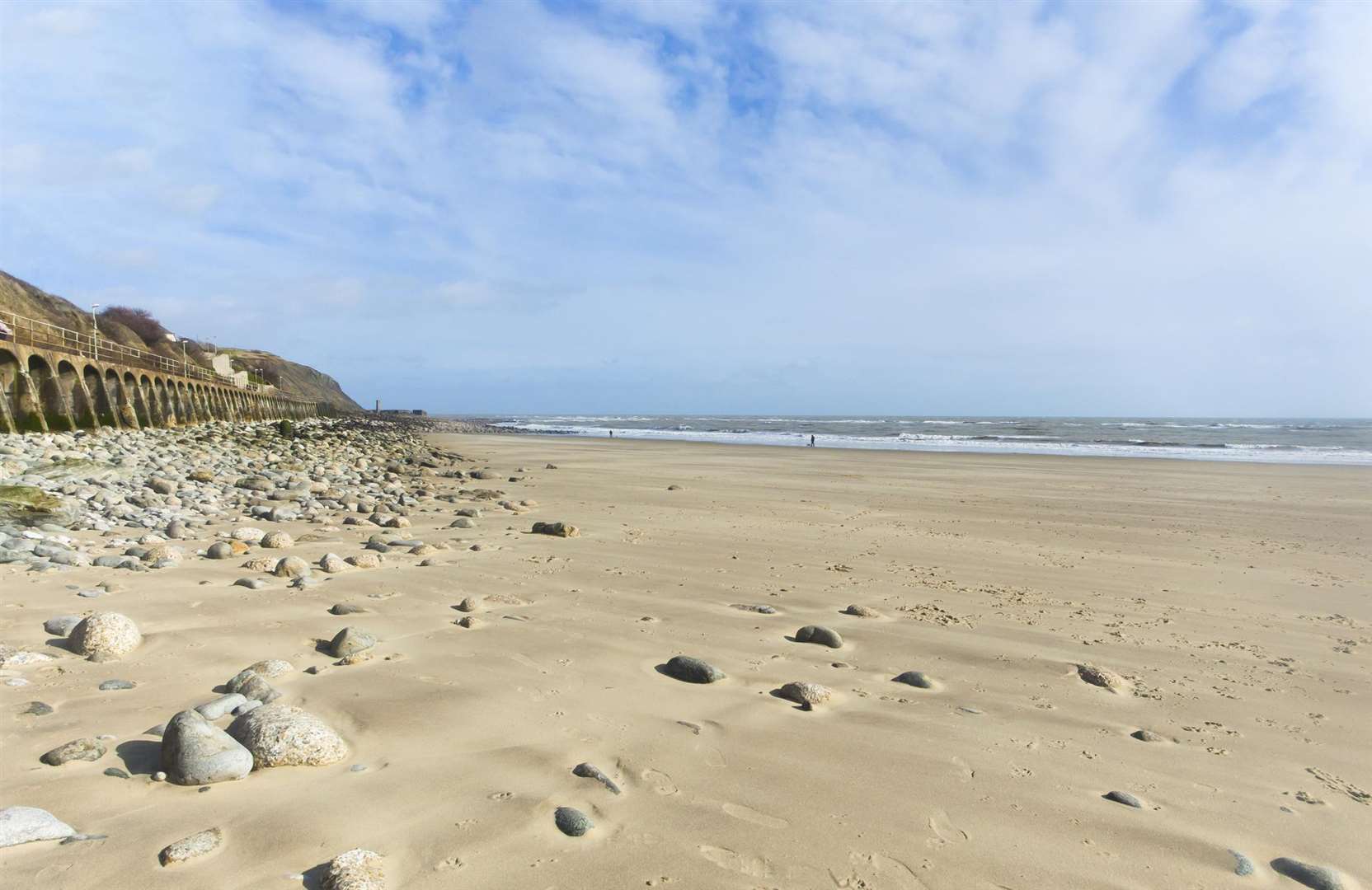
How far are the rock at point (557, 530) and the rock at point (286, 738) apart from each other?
5.41 meters

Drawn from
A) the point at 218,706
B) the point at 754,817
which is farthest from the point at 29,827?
the point at 754,817

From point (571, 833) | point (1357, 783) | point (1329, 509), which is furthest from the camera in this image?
point (1329, 509)

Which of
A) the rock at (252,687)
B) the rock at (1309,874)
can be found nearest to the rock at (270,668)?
the rock at (252,687)

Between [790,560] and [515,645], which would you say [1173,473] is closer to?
[790,560]

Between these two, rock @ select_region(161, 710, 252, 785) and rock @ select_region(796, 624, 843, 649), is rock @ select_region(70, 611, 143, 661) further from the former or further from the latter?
rock @ select_region(796, 624, 843, 649)

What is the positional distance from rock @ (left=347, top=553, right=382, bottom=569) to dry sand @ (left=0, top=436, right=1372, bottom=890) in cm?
17

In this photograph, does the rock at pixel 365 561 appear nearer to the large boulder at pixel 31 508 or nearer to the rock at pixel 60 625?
the rock at pixel 60 625

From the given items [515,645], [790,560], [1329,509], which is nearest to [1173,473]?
[1329,509]

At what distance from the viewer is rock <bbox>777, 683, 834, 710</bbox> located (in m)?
3.58

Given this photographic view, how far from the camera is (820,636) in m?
4.66

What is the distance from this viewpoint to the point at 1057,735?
3.33 meters

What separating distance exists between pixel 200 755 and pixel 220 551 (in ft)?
14.1

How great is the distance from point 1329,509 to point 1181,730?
13404mm

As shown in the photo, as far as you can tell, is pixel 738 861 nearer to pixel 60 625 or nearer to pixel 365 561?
pixel 60 625
